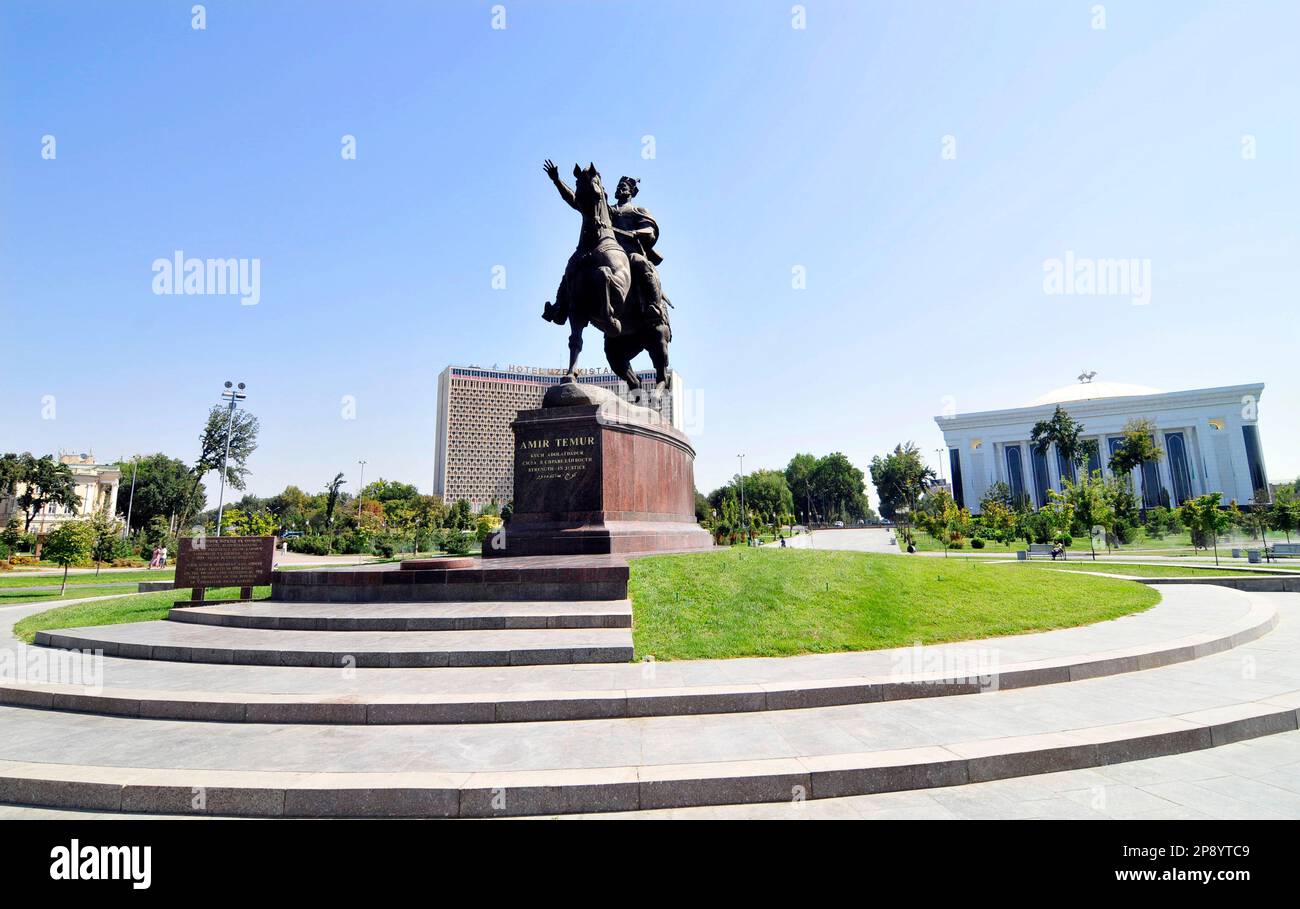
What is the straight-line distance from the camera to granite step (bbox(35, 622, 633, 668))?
21.0ft

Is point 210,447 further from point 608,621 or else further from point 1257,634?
point 1257,634

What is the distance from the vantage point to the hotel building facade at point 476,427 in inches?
4439

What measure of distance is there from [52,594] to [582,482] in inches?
795

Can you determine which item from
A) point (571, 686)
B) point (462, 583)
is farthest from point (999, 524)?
point (571, 686)

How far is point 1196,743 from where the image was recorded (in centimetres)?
464

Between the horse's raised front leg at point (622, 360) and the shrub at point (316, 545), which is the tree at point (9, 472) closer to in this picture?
the shrub at point (316, 545)

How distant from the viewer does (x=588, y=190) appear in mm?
13078

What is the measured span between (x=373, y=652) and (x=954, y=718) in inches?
233

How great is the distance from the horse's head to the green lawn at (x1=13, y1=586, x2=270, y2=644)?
1056 centimetres

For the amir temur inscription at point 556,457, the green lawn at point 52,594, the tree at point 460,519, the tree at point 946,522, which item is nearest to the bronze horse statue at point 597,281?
the amir temur inscription at point 556,457

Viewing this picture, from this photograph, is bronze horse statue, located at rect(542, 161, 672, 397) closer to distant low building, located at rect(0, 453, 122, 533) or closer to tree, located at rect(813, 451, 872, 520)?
distant low building, located at rect(0, 453, 122, 533)

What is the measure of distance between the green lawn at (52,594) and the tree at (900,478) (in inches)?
3413

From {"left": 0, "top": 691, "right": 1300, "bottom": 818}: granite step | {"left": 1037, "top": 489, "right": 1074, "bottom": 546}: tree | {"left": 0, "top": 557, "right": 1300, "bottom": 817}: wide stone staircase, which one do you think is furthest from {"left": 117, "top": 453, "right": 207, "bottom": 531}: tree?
{"left": 1037, "top": 489, "right": 1074, "bottom": 546}: tree
